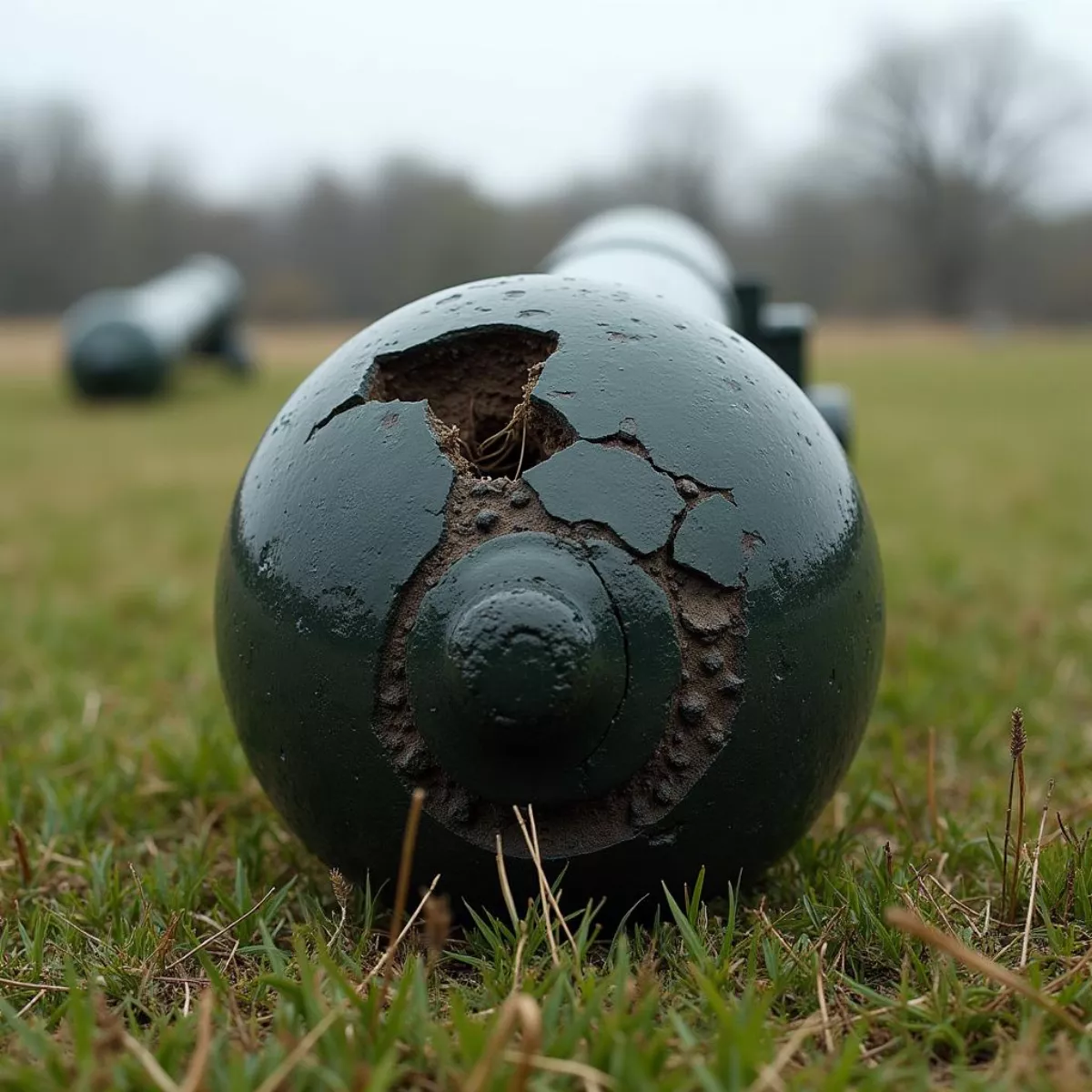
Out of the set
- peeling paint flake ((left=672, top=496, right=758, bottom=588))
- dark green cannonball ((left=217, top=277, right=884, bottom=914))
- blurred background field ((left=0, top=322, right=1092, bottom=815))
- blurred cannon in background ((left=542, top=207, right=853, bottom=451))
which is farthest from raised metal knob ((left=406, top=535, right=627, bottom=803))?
blurred background field ((left=0, top=322, right=1092, bottom=815))

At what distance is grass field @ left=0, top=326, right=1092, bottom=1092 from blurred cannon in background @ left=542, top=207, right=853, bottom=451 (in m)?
0.95

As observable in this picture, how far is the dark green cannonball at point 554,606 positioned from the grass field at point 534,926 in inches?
7.0

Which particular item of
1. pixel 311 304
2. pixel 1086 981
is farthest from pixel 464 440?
pixel 311 304

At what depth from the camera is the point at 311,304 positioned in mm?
43156

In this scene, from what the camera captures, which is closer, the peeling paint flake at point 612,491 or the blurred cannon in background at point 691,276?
the peeling paint flake at point 612,491

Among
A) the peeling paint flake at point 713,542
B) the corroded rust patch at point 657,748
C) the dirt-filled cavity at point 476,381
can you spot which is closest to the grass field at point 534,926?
the corroded rust patch at point 657,748

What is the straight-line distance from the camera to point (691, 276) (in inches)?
133

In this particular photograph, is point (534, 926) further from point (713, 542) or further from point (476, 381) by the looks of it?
point (476, 381)

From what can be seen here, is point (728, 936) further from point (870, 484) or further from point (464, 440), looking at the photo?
point (870, 484)

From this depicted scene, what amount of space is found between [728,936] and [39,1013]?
1.02 m

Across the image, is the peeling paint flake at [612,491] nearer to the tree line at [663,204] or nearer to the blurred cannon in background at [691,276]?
the blurred cannon in background at [691,276]

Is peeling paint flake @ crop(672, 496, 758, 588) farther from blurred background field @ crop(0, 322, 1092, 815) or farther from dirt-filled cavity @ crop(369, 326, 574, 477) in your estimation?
blurred background field @ crop(0, 322, 1092, 815)

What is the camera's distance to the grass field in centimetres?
150

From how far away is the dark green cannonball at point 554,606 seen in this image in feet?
5.44
